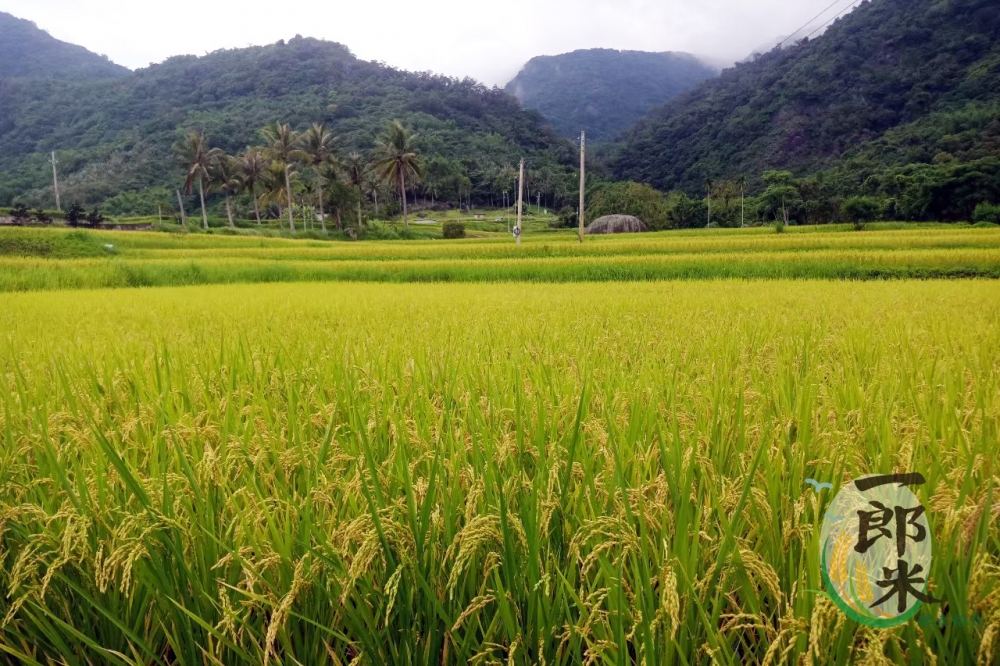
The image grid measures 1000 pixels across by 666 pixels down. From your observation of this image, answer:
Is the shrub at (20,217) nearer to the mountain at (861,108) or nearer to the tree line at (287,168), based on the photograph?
the tree line at (287,168)

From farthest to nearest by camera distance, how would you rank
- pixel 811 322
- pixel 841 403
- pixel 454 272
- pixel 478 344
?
pixel 454 272, pixel 811 322, pixel 478 344, pixel 841 403

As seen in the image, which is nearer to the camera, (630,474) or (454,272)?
(630,474)

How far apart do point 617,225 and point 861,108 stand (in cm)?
4369

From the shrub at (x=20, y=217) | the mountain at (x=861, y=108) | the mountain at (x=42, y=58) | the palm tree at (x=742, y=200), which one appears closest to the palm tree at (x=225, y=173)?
the shrub at (x=20, y=217)

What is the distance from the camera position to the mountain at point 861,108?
162 feet

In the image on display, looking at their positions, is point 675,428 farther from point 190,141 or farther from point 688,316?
point 190,141

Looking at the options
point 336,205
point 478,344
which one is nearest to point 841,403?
point 478,344

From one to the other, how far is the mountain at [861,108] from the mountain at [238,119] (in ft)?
72.3

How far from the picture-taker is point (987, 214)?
1374 inches

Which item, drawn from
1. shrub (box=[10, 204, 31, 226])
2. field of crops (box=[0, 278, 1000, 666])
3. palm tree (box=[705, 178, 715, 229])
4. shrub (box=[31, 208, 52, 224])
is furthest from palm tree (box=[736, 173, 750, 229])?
shrub (box=[31, 208, 52, 224])

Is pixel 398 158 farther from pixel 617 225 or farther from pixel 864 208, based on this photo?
pixel 864 208

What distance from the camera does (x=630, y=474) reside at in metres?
1.29

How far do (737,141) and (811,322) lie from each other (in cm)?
8179

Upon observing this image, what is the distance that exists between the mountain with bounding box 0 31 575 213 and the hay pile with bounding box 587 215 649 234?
107ft
